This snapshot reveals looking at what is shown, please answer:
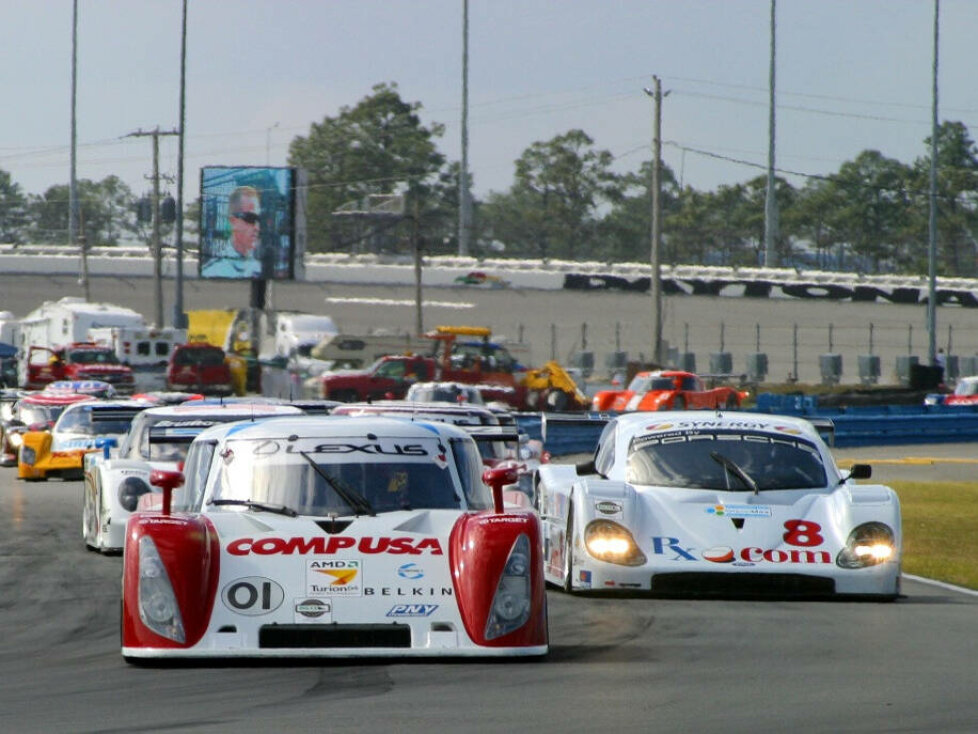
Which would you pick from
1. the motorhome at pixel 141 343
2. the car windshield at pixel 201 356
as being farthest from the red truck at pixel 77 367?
the motorhome at pixel 141 343

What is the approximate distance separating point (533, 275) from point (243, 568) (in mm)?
84727

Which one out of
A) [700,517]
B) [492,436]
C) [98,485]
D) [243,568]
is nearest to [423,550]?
[243,568]

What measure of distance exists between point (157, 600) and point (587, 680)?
2004mm

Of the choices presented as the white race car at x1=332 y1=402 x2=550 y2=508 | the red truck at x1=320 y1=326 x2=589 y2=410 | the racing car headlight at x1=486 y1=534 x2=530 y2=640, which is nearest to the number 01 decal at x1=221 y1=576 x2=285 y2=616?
the racing car headlight at x1=486 y1=534 x2=530 y2=640

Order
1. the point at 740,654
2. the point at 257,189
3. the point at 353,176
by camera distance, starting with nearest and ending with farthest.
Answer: the point at 740,654 → the point at 257,189 → the point at 353,176

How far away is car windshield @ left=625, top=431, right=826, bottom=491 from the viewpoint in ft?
42.8

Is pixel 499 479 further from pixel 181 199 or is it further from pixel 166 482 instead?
pixel 181 199

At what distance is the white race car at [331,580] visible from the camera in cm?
870

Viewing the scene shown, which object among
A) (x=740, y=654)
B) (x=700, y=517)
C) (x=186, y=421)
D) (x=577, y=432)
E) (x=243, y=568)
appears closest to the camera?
(x=243, y=568)

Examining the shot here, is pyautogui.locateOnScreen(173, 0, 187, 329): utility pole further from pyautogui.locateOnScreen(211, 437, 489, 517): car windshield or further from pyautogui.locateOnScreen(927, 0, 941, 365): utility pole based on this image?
pyautogui.locateOnScreen(211, 437, 489, 517): car windshield

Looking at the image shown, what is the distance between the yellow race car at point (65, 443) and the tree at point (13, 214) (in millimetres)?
158804

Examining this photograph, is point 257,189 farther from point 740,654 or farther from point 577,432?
point 740,654

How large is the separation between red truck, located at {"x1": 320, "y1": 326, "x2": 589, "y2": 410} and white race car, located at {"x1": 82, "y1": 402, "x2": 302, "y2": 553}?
3205 centimetres

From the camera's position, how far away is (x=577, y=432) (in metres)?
37.7
